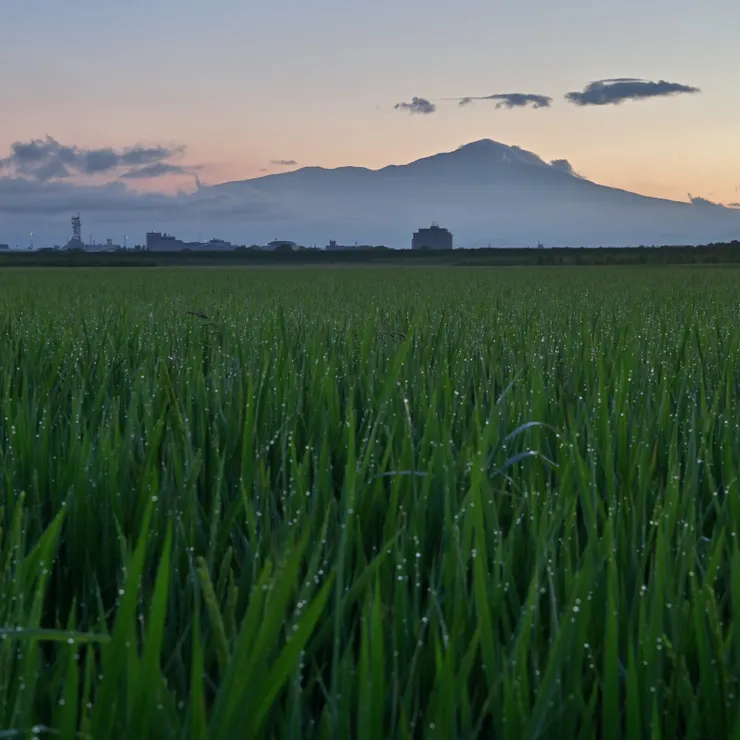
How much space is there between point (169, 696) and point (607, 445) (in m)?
0.87

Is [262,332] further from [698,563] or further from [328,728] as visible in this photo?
[328,728]

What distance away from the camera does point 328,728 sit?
0.65 m

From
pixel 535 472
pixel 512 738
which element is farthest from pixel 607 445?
pixel 512 738

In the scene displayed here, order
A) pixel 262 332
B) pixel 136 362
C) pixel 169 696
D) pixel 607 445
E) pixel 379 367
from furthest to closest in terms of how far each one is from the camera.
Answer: pixel 262 332, pixel 136 362, pixel 379 367, pixel 607 445, pixel 169 696

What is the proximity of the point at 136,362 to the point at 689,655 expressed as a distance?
2170 mm

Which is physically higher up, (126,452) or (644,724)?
(126,452)

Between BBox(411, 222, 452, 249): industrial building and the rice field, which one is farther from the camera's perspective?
BBox(411, 222, 452, 249): industrial building

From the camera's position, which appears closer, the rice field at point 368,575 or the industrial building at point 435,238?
Result: the rice field at point 368,575

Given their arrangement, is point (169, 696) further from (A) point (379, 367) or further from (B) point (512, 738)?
(A) point (379, 367)

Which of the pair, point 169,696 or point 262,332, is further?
point 262,332

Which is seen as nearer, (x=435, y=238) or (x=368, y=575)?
(x=368, y=575)

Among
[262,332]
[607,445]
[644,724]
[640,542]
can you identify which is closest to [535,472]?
[607,445]

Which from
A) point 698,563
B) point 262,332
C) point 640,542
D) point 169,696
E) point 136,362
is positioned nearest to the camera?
point 169,696

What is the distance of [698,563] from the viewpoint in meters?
0.98
